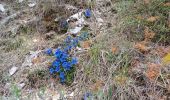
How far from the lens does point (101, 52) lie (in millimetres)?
4078

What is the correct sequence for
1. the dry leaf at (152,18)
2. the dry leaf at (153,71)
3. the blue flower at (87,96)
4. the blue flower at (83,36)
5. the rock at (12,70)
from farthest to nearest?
the blue flower at (83,36), the rock at (12,70), the dry leaf at (152,18), the dry leaf at (153,71), the blue flower at (87,96)

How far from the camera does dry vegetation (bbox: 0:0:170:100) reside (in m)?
3.67

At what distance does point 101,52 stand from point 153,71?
0.67 metres

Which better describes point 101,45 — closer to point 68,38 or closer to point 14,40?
point 68,38

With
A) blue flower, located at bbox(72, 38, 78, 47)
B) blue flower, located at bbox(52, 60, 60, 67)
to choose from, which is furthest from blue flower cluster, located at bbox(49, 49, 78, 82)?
blue flower, located at bbox(72, 38, 78, 47)

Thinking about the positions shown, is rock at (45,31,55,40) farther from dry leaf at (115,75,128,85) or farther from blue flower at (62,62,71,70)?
dry leaf at (115,75,128,85)

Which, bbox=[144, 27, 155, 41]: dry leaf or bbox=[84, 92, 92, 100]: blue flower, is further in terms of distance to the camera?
bbox=[144, 27, 155, 41]: dry leaf

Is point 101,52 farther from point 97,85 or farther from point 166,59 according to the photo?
point 166,59

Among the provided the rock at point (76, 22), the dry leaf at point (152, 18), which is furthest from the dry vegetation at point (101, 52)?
the rock at point (76, 22)

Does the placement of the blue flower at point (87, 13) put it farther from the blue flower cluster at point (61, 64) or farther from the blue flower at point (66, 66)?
the blue flower at point (66, 66)

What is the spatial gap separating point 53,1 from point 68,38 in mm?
915

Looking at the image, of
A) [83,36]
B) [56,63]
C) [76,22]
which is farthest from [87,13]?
[56,63]

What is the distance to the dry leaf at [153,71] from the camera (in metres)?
3.66

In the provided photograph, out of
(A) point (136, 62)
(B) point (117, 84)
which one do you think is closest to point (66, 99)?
(B) point (117, 84)
